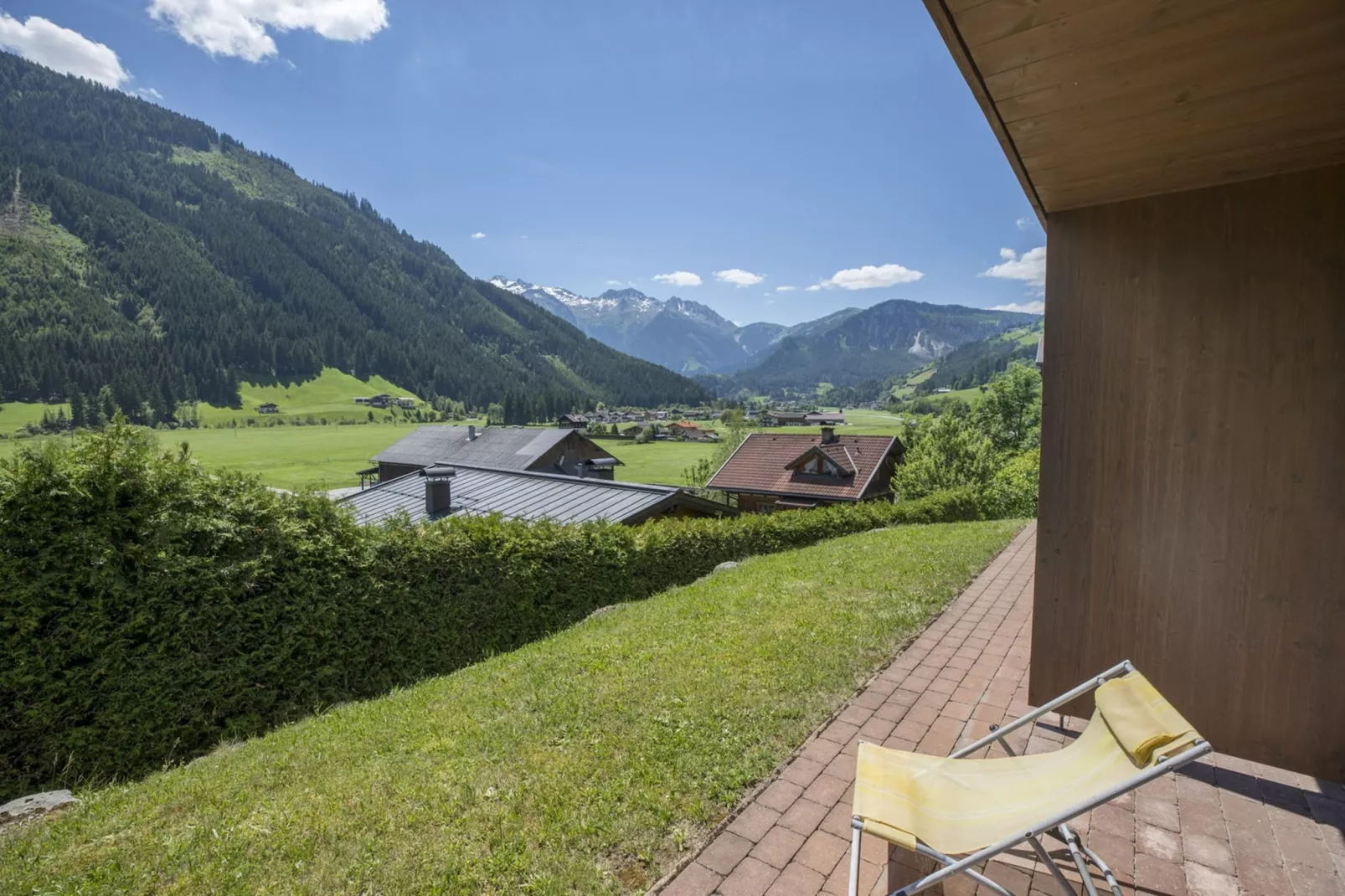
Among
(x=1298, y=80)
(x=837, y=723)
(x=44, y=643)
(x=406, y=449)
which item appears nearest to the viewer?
(x=1298, y=80)

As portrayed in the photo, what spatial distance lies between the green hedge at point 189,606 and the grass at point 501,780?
0.64 m

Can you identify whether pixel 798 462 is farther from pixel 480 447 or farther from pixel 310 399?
pixel 310 399

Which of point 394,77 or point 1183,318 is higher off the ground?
point 394,77

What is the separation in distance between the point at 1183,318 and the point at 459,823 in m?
4.36

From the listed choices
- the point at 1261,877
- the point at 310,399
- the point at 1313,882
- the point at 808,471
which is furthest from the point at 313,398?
the point at 1313,882

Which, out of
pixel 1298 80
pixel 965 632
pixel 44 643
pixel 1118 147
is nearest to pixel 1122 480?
pixel 1118 147

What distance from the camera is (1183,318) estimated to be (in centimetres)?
296

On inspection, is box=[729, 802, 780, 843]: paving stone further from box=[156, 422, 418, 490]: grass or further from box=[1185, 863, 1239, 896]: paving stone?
box=[156, 422, 418, 490]: grass

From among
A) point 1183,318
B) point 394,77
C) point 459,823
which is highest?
point 394,77

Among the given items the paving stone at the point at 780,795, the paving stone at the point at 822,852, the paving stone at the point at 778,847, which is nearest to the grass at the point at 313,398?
the paving stone at the point at 780,795

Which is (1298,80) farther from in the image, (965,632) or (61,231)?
(61,231)

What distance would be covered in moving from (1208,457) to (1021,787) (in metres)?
1.94

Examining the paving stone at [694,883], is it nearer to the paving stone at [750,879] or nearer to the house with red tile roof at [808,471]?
the paving stone at [750,879]

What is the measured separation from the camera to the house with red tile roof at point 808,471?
25.6m
